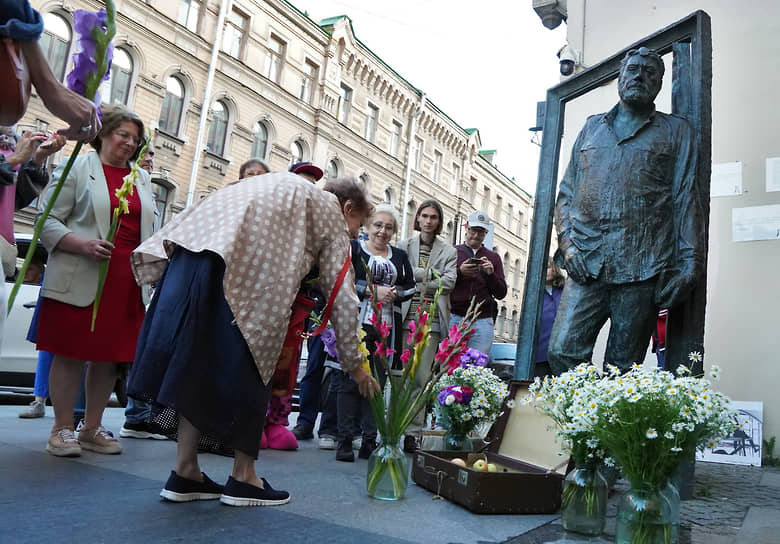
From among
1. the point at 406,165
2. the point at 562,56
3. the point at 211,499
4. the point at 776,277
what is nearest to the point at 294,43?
the point at 406,165

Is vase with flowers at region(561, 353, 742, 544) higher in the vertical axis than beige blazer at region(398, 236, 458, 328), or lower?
lower

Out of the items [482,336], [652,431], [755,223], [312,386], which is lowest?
[312,386]

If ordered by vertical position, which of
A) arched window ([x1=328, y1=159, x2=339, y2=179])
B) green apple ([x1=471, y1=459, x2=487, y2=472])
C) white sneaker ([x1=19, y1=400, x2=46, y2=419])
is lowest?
white sneaker ([x1=19, y1=400, x2=46, y2=419])

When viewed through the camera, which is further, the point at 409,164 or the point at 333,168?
the point at 409,164

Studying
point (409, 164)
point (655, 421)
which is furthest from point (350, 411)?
point (409, 164)

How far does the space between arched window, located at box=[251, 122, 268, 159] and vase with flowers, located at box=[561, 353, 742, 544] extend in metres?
21.3

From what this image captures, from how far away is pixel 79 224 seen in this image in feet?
10.4

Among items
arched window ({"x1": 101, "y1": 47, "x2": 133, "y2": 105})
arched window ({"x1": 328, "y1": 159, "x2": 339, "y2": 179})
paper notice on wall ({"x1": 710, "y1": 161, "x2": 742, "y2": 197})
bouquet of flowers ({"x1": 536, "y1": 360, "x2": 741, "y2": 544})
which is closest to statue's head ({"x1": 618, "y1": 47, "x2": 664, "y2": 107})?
bouquet of flowers ({"x1": 536, "y1": 360, "x2": 741, "y2": 544})

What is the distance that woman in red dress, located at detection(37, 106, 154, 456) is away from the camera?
118 inches

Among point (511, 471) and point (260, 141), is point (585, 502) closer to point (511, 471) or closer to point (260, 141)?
point (511, 471)

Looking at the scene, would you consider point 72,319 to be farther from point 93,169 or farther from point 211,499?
point 211,499

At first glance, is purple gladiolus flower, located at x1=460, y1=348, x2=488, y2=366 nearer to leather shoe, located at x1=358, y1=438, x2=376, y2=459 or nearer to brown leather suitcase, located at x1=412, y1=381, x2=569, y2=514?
brown leather suitcase, located at x1=412, y1=381, x2=569, y2=514

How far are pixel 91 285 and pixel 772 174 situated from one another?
4984 millimetres

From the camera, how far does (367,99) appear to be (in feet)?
92.7
